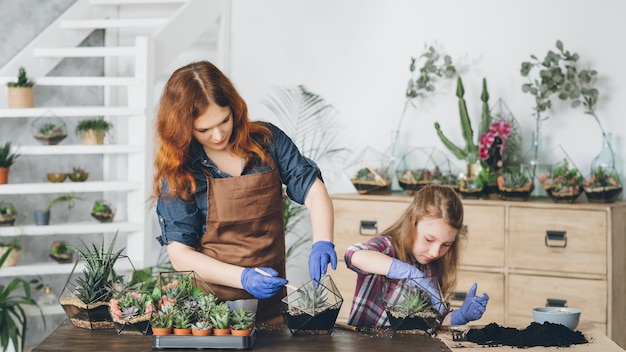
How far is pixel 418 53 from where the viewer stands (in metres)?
5.25

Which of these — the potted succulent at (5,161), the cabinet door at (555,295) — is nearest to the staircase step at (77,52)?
the potted succulent at (5,161)

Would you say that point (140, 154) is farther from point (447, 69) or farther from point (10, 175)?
point (447, 69)

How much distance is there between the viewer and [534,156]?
4.93m

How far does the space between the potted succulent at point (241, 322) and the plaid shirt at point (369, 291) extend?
544mm

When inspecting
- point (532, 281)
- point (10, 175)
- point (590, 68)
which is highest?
point (590, 68)

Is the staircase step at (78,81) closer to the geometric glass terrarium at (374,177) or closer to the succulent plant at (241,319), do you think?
the geometric glass terrarium at (374,177)

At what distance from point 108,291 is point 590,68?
3169mm

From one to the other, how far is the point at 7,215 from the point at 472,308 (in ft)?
10.6

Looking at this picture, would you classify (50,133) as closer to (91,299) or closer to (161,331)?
(91,299)

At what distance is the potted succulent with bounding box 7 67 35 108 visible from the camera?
520 cm

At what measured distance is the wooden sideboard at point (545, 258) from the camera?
4.36 metres

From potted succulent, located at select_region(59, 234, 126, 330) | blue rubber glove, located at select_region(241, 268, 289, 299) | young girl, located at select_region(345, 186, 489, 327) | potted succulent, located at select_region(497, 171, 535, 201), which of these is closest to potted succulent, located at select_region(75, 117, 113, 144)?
potted succulent, located at select_region(497, 171, 535, 201)

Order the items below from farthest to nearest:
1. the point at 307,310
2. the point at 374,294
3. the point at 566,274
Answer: the point at 566,274
the point at 374,294
the point at 307,310

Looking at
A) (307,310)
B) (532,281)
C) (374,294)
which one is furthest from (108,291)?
(532,281)
